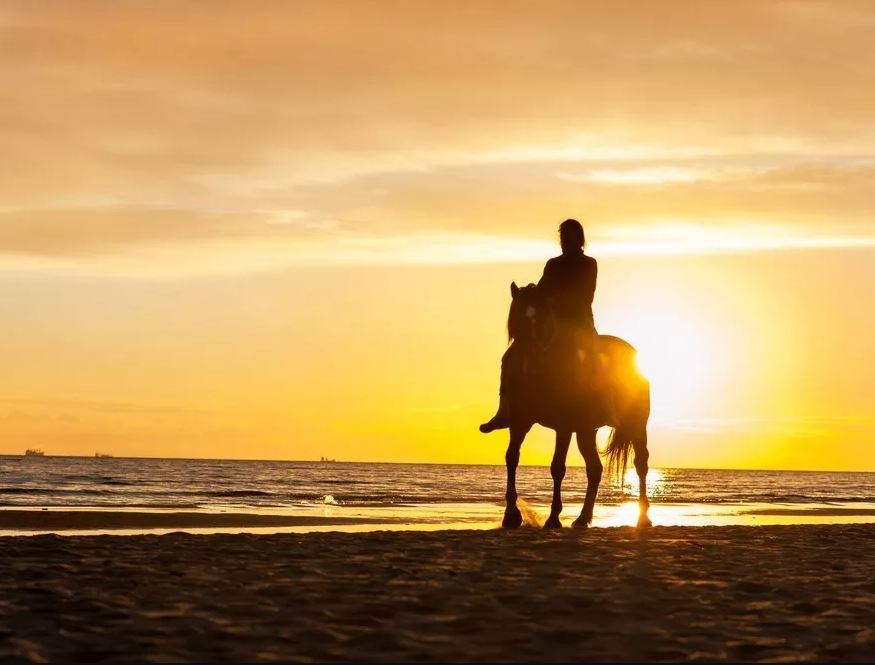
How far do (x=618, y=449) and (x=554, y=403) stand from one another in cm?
384

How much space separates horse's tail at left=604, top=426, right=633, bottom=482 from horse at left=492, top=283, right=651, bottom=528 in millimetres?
839

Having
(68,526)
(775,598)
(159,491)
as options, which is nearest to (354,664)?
(775,598)

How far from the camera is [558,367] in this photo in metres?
13.9

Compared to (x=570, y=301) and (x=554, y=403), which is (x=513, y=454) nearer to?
(x=554, y=403)

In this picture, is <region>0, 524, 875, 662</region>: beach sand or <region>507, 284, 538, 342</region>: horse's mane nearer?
<region>0, 524, 875, 662</region>: beach sand

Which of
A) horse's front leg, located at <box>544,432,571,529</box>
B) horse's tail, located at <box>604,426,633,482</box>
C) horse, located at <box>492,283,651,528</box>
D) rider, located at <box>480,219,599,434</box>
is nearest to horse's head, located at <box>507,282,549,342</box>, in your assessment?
horse, located at <box>492,283,651,528</box>

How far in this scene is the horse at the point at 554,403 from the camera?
13.4m

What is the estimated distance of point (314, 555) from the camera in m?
10.7

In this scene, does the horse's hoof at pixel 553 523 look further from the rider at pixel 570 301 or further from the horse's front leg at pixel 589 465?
the rider at pixel 570 301

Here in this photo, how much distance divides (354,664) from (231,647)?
0.82 meters

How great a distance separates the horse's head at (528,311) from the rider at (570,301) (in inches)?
21.0

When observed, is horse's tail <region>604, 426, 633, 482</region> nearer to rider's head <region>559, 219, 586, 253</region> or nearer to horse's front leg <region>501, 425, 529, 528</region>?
horse's front leg <region>501, 425, 529, 528</region>

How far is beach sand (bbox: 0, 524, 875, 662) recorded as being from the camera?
614 centimetres

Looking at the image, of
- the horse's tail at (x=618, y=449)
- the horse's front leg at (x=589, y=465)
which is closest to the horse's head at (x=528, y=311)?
the horse's front leg at (x=589, y=465)
